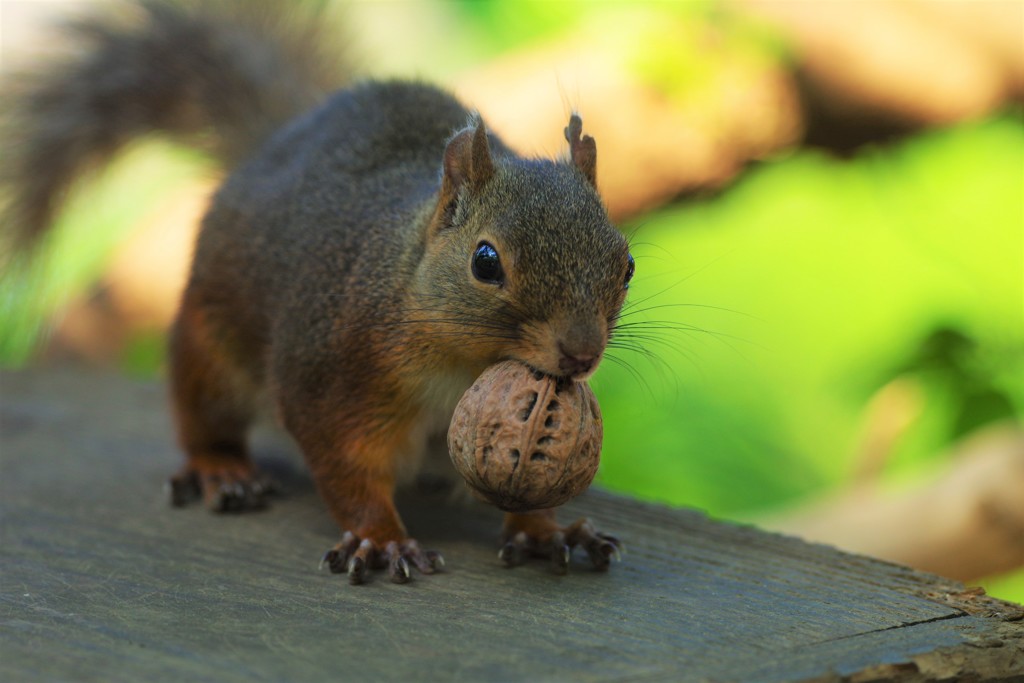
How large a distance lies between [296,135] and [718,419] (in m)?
2.41

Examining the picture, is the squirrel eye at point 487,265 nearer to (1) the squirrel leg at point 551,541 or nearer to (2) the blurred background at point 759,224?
(1) the squirrel leg at point 551,541

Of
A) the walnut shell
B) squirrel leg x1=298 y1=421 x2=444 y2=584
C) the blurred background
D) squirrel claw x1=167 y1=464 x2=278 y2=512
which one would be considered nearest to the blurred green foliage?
the blurred background

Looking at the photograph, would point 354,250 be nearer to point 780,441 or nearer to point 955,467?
point 955,467

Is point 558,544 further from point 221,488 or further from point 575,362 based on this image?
point 221,488

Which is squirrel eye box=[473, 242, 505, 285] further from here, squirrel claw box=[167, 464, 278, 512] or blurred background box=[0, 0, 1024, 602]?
blurred background box=[0, 0, 1024, 602]

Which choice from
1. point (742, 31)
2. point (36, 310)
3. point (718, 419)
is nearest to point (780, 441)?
point (718, 419)

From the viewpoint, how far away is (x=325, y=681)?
4.91 feet

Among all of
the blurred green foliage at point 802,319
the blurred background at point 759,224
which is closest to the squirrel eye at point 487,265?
the blurred background at point 759,224

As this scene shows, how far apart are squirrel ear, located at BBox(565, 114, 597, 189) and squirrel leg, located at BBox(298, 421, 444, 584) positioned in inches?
24.5

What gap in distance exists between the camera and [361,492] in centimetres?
228

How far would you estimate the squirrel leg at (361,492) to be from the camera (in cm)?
212

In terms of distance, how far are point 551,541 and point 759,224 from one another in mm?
3310

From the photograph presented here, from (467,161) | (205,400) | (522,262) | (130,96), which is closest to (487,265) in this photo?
(522,262)

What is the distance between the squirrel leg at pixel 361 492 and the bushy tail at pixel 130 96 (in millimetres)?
1504
